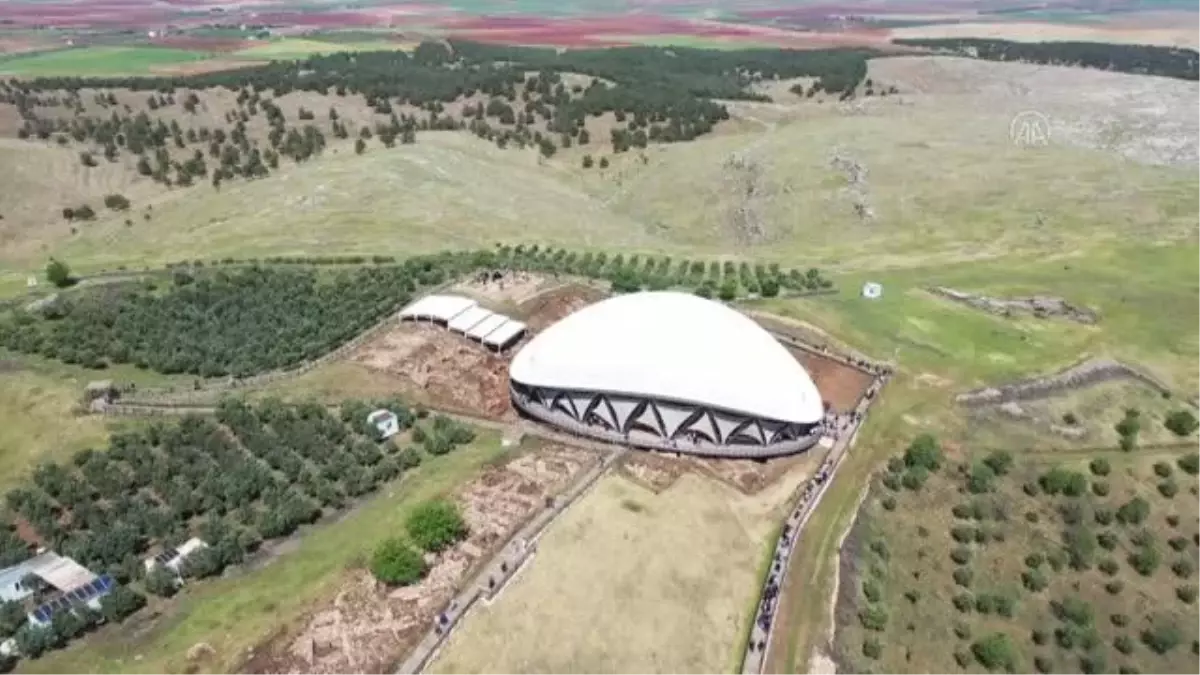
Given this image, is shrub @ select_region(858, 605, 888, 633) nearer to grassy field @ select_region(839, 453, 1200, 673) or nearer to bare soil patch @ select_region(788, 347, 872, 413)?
grassy field @ select_region(839, 453, 1200, 673)

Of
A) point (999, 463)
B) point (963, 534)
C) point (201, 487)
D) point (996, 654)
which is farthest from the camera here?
point (999, 463)

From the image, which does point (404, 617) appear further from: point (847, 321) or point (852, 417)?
point (847, 321)

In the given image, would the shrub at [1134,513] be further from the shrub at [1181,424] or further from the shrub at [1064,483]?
the shrub at [1181,424]

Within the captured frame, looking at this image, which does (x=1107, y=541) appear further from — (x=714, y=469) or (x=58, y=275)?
(x=58, y=275)

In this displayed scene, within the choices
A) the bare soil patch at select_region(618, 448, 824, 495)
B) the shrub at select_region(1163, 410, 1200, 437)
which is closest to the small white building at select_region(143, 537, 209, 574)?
the bare soil patch at select_region(618, 448, 824, 495)

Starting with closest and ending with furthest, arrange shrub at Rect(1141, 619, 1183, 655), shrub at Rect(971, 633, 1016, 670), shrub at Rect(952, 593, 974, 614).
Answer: shrub at Rect(971, 633, 1016, 670) < shrub at Rect(1141, 619, 1183, 655) < shrub at Rect(952, 593, 974, 614)

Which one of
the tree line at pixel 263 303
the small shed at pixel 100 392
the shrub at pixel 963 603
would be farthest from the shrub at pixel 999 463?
the small shed at pixel 100 392

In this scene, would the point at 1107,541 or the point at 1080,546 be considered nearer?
the point at 1080,546

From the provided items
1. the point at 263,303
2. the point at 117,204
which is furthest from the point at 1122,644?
the point at 117,204
